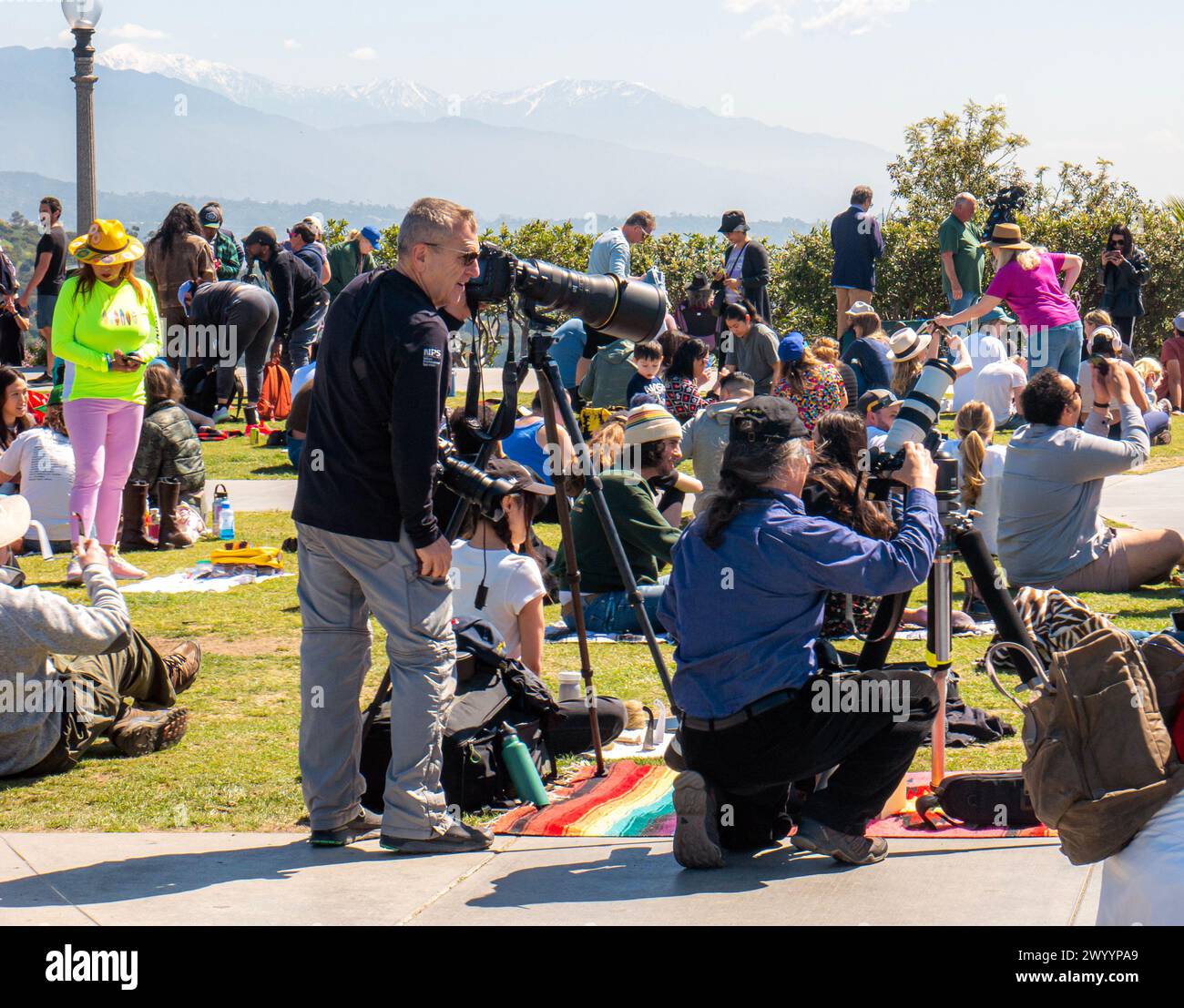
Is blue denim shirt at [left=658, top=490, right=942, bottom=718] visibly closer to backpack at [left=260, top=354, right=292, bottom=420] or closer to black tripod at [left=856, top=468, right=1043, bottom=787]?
black tripod at [left=856, top=468, right=1043, bottom=787]

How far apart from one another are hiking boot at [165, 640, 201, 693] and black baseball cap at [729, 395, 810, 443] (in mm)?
3260

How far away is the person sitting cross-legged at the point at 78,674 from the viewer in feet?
16.1

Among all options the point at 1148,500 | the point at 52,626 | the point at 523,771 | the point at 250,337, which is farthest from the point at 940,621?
the point at 250,337

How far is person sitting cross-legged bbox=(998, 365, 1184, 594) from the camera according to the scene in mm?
7520

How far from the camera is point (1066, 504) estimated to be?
25.2 ft

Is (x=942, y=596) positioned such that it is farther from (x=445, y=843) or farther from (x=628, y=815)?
(x=445, y=843)

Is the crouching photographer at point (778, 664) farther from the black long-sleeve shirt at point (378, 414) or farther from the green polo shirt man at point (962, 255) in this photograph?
the green polo shirt man at point (962, 255)

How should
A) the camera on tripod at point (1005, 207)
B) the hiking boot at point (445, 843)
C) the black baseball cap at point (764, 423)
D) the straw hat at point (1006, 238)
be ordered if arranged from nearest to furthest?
the black baseball cap at point (764, 423) < the hiking boot at point (445, 843) < the straw hat at point (1006, 238) < the camera on tripod at point (1005, 207)

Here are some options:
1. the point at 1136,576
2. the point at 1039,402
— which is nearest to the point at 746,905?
the point at 1039,402

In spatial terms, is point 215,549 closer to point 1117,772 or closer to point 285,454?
A: point 285,454

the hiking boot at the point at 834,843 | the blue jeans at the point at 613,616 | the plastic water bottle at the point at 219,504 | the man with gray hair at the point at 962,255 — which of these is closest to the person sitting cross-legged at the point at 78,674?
the blue jeans at the point at 613,616

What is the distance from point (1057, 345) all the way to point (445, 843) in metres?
10.1

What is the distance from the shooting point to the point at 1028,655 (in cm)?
363

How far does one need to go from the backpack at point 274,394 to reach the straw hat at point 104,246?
276 inches
